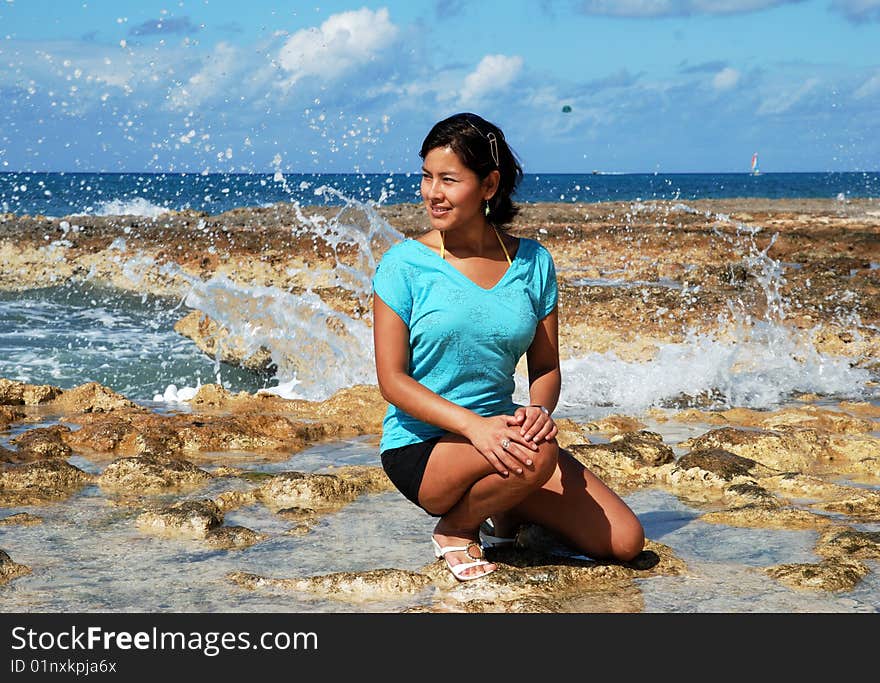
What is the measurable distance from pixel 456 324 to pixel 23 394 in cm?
469

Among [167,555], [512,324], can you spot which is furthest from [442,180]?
[167,555]

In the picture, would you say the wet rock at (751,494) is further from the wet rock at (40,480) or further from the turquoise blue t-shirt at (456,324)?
→ the wet rock at (40,480)

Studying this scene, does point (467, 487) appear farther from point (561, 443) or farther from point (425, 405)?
point (561, 443)

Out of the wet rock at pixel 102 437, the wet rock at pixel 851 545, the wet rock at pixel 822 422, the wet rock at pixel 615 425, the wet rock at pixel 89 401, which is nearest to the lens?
the wet rock at pixel 851 545

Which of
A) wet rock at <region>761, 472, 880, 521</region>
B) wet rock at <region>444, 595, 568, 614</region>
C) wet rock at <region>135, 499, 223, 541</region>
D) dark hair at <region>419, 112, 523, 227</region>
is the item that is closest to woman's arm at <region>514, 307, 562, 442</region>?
dark hair at <region>419, 112, 523, 227</region>

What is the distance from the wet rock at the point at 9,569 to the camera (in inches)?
139

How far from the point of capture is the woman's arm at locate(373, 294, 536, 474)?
328cm

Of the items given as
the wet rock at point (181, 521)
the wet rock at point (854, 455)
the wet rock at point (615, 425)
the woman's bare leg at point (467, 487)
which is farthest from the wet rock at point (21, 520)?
the wet rock at point (854, 455)

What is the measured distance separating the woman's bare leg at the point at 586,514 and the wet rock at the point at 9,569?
1758 mm

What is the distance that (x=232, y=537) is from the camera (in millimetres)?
3998

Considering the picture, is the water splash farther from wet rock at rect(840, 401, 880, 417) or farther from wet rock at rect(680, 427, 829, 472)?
wet rock at rect(680, 427, 829, 472)

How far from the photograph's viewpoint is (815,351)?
881 cm

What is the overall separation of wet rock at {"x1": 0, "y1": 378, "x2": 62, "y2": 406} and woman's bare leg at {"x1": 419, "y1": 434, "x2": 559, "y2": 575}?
4.38 m
